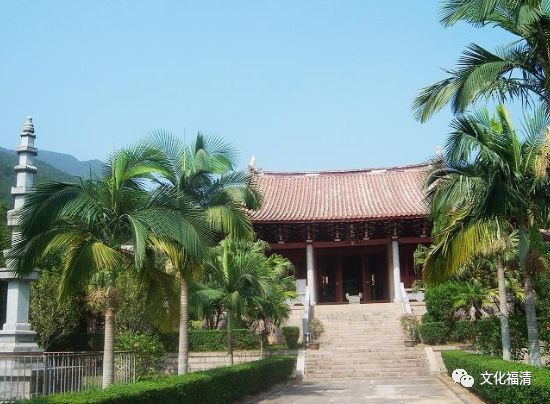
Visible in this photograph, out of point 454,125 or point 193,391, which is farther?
point 454,125

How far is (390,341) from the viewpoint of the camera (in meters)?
22.1

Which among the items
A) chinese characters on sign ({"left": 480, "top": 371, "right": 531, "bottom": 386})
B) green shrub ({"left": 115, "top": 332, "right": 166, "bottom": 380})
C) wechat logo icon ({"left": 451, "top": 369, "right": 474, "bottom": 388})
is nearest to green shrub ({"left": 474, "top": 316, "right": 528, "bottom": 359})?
A: wechat logo icon ({"left": 451, "top": 369, "right": 474, "bottom": 388})

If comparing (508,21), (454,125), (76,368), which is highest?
(508,21)

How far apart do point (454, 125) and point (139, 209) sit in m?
5.91

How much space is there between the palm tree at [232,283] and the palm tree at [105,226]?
5389 millimetres

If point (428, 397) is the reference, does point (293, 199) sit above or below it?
above

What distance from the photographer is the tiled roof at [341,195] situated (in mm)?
28547

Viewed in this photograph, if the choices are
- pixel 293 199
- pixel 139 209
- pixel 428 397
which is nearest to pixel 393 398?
pixel 428 397

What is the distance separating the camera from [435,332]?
21.0m

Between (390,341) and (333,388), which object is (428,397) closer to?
(333,388)

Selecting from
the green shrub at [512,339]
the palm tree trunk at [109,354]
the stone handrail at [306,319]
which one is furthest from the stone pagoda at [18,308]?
the stone handrail at [306,319]

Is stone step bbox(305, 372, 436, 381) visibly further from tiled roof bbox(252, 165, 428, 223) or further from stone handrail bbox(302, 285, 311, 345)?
tiled roof bbox(252, 165, 428, 223)

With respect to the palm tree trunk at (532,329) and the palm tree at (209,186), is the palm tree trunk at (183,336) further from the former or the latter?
the palm tree trunk at (532,329)

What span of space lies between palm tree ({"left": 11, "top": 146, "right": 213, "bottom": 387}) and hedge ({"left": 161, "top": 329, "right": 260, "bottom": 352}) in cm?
1116
